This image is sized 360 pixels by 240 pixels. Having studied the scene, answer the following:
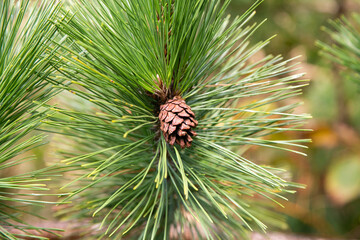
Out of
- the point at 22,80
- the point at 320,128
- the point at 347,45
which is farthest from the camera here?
the point at 320,128

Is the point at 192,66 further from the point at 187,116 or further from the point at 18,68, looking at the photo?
the point at 18,68

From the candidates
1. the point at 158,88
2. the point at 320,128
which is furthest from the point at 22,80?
the point at 320,128

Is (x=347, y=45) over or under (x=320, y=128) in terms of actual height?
over

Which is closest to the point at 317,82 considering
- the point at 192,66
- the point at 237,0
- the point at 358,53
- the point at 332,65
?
the point at 332,65

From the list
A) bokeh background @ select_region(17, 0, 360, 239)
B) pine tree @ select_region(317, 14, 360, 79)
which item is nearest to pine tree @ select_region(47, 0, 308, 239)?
pine tree @ select_region(317, 14, 360, 79)

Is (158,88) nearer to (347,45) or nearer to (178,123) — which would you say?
(178,123)

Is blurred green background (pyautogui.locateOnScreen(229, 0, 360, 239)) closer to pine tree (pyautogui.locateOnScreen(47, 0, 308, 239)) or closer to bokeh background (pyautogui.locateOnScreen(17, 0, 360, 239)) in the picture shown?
bokeh background (pyautogui.locateOnScreen(17, 0, 360, 239))

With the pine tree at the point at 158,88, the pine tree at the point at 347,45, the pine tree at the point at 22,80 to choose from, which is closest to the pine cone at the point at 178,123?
the pine tree at the point at 158,88
